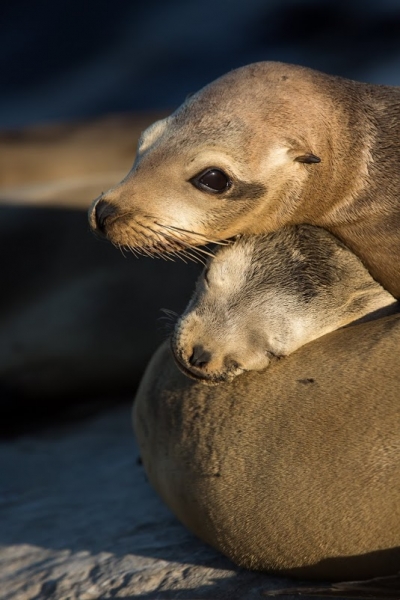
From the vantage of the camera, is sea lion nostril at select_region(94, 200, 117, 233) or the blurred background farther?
the blurred background

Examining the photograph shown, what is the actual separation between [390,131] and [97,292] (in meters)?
2.24

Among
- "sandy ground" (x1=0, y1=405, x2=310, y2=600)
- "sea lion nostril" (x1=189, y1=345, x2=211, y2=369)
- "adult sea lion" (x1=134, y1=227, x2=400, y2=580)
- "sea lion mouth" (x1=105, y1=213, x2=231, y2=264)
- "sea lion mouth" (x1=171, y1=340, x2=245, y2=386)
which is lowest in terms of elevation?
"sandy ground" (x1=0, y1=405, x2=310, y2=600)

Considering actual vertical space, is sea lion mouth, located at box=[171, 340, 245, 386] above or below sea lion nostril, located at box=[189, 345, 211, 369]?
below

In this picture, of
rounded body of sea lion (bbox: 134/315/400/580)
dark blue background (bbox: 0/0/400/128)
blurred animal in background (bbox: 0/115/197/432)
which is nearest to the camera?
rounded body of sea lion (bbox: 134/315/400/580)

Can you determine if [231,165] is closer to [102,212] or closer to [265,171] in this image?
[265,171]

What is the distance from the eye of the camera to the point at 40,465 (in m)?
4.64

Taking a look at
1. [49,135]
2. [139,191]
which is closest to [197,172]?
[139,191]

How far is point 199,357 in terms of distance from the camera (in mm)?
3158

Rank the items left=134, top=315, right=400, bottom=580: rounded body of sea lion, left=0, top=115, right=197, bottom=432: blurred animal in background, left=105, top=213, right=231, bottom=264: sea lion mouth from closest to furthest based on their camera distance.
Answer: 1. left=134, top=315, right=400, bottom=580: rounded body of sea lion
2. left=105, top=213, right=231, bottom=264: sea lion mouth
3. left=0, top=115, right=197, bottom=432: blurred animal in background

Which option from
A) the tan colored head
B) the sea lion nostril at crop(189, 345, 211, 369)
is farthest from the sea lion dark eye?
the sea lion nostril at crop(189, 345, 211, 369)

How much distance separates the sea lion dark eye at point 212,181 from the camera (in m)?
3.15

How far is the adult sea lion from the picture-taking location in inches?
114

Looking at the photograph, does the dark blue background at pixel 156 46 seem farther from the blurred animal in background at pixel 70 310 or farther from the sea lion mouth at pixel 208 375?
the sea lion mouth at pixel 208 375

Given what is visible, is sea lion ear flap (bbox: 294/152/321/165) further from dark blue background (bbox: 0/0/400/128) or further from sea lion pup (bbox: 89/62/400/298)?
dark blue background (bbox: 0/0/400/128)
